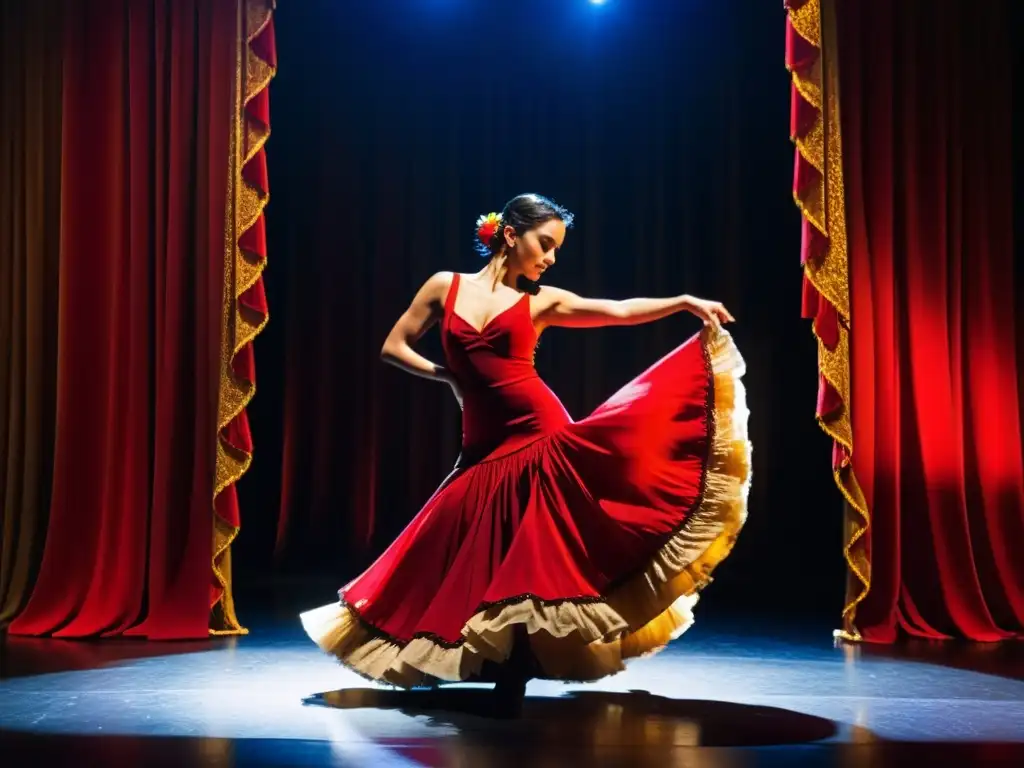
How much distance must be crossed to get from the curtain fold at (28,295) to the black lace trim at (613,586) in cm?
203

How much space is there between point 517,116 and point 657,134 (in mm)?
716

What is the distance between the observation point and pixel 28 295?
436 cm

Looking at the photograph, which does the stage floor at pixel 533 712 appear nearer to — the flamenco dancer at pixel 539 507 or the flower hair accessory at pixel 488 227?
the flamenco dancer at pixel 539 507

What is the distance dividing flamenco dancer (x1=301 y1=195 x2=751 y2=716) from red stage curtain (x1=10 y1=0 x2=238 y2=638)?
1.47 metres

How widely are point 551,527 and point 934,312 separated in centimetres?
218

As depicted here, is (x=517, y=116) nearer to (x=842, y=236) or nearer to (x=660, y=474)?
Result: (x=842, y=236)

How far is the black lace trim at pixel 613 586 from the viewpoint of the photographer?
2529 millimetres

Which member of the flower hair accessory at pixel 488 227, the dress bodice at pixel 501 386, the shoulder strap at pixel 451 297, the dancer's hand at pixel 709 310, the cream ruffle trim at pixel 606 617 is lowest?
the cream ruffle trim at pixel 606 617

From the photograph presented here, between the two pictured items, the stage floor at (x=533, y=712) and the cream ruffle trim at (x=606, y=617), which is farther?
the cream ruffle trim at (x=606, y=617)

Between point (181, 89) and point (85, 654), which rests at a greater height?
point (181, 89)

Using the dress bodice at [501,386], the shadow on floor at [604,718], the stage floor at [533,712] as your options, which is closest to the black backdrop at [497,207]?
the stage floor at [533,712]

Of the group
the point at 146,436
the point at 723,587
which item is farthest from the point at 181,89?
the point at 723,587

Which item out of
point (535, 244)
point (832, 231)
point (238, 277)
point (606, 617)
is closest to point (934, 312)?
point (832, 231)

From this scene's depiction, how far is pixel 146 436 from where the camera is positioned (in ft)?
13.6
